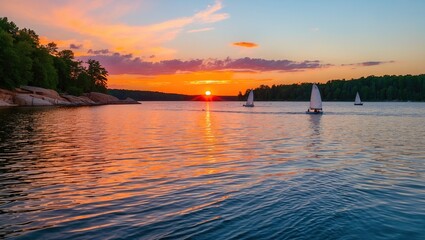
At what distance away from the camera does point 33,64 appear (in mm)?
142625

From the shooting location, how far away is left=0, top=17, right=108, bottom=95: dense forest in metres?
118

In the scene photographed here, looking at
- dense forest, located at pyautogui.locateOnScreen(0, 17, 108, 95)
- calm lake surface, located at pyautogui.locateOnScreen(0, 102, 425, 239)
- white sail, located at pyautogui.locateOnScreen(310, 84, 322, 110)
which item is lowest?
calm lake surface, located at pyautogui.locateOnScreen(0, 102, 425, 239)

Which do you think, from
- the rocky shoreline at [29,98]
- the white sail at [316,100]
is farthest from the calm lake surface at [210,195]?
the rocky shoreline at [29,98]

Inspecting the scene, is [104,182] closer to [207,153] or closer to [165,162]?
[165,162]

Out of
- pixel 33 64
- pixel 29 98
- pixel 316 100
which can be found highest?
pixel 33 64

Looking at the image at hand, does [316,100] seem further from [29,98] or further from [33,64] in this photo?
[33,64]

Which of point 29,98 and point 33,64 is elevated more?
point 33,64

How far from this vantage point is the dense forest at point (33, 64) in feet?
389

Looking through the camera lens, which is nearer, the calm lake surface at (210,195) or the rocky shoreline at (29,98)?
the calm lake surface at (210,195)

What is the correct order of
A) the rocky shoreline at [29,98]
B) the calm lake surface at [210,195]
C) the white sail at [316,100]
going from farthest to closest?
the rocky shoreline at [29,98], the white sail at [316,100], the calm lake surface at [210,195]

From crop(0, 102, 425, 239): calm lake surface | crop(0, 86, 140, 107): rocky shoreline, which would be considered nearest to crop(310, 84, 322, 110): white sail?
crop(0, 102, 425, 239): calm lake surface

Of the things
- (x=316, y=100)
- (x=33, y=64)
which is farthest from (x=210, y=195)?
(x=33, y=64)

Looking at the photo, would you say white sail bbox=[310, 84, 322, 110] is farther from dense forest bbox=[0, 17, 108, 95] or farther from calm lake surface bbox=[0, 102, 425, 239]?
dense forest bbox=[0, 17, 108, 95]

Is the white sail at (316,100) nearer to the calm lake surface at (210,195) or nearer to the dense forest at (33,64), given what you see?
the calm lake surface at (210,195)
